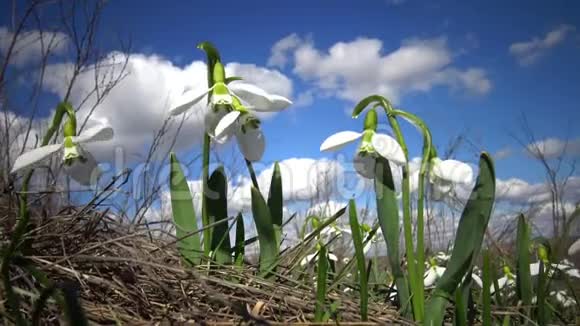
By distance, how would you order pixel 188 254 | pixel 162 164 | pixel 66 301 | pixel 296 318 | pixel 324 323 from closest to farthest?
pixel 66 301, pixel 324 323, pixel 296 318, pixel 188 254, pixel 162 164

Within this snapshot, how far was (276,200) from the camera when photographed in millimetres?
1534

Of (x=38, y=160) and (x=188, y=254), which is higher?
(x=38, y=160)

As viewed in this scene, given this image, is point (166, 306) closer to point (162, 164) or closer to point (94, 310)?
point (94, 310)

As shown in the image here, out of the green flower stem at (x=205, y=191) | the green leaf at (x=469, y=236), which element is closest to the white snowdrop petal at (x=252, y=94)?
the green flower stem at (x=205, y=191)

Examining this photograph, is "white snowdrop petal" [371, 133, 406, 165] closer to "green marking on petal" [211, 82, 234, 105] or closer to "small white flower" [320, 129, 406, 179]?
"small white flower" [320, 129, 406, 179]

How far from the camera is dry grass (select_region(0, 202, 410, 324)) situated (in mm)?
1043

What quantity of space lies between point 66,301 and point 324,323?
0.53m

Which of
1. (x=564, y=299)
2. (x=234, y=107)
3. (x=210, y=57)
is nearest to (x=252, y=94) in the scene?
(x=234, y=107)

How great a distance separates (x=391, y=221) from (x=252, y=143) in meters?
0.51

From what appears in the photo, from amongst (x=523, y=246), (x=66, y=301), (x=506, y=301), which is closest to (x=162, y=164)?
(x=506, y=301)

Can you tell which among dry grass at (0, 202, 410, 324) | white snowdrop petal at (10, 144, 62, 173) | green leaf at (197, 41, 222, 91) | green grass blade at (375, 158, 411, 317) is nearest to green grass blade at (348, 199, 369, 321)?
dry grass at (0, 202, 410, 324)

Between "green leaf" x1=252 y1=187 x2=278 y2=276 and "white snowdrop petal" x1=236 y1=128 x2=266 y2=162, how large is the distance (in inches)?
8.0

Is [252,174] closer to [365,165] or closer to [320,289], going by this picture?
[365,165]

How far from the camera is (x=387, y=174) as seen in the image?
127 centimetres
